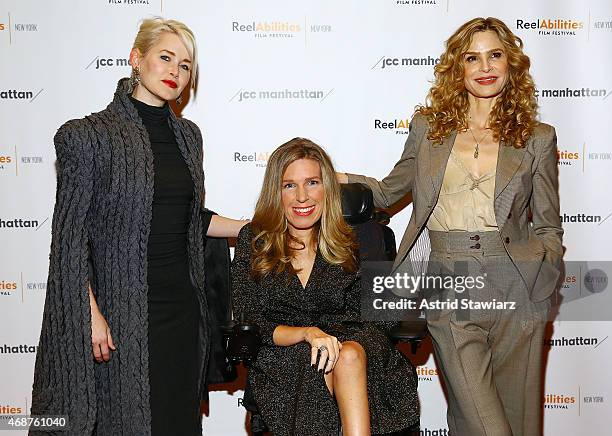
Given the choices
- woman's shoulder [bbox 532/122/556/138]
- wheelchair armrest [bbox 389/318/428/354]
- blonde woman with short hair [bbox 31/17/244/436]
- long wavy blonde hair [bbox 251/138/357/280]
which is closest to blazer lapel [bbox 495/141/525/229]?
woman's shoulder [bbox 532/122/556/138]

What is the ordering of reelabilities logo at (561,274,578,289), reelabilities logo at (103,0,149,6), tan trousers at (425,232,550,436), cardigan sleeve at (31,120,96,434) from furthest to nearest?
reelabilities logo at (561,274,578,289)
reelabilities logo at (103,0,149,6)
tan trousers at (425,232,550,436)
cardigan sleeve at (31,120,96,434)

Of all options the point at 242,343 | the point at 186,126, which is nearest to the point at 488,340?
the point at 242,343

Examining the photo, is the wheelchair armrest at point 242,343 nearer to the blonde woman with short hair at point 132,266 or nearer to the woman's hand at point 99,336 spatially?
the blonde woman with short hair at point 132,266

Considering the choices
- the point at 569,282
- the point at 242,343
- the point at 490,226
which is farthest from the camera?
the point at 569,282

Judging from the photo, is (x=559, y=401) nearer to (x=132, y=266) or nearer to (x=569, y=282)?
(x=569, y=282)

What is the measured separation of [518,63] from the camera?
2875 mm

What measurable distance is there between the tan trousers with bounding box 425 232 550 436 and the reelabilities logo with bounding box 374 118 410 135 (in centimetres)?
108

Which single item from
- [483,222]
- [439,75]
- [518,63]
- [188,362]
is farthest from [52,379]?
[518,63]

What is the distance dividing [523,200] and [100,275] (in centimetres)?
171

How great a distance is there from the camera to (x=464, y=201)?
2801mm

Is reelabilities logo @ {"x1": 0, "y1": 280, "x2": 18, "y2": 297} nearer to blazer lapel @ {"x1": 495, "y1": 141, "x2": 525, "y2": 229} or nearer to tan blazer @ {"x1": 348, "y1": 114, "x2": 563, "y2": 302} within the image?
tan blazer @ {"x1": 348, "y1": 114, "x2": 563, "y2": 302}

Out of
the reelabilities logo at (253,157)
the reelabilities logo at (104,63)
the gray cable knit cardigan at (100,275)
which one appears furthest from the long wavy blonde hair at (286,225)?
the reelabilities logo at (104,63)

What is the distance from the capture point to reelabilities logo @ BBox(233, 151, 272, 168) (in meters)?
3.74

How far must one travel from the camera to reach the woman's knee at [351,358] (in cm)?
253
